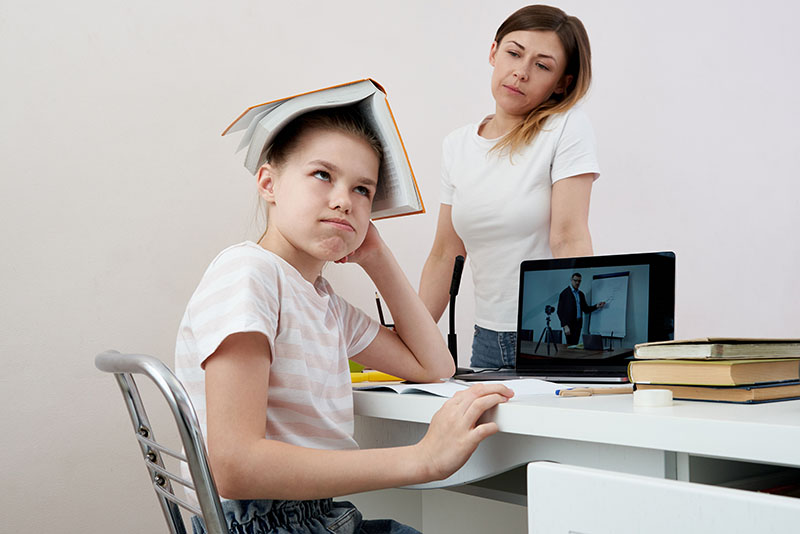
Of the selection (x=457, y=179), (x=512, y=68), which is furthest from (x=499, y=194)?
(x=512, y=68)

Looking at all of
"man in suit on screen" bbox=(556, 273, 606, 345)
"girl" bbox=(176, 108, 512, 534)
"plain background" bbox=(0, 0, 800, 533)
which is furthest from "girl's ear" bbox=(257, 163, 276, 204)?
"plain background" bbox=(0, 0, 800, 533)

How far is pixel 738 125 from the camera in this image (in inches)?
88.5

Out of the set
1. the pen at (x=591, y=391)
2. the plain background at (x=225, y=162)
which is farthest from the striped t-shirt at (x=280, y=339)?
the plain background at (x=225, y=162)

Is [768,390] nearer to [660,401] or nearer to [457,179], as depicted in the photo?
[660,401]

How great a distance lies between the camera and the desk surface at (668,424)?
1.88 ft

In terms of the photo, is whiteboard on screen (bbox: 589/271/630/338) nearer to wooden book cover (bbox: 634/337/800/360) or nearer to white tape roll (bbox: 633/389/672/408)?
wooden book cover (bbox: 634/337/800/360)

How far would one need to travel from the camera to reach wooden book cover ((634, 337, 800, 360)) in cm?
74

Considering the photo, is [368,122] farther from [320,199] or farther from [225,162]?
[225,162]

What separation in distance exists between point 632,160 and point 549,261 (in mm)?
1389

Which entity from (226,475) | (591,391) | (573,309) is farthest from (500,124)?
(226,475)

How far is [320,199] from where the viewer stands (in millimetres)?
913

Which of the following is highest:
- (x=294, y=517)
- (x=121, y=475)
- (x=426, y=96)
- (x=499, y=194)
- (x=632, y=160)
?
(x=426, y=96)

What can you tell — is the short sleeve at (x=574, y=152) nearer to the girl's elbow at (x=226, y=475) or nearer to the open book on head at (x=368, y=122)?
the open book on head at (x=368, y=122)

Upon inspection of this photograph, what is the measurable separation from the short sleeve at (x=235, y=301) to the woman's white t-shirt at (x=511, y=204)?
774 millimetres
